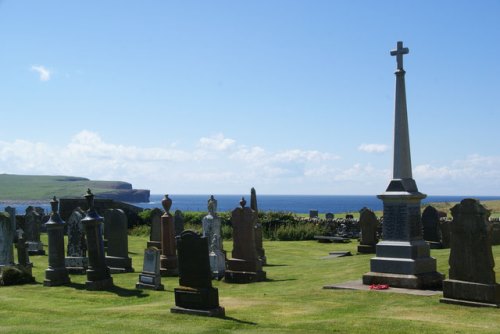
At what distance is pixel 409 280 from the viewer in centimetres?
1340

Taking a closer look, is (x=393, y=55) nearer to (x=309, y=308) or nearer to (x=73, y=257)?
(x=309, y=308)

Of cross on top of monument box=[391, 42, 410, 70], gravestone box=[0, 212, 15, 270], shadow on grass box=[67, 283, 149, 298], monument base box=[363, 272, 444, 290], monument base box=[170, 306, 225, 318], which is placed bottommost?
shadow on grass box=[67, 283, 149, 298]

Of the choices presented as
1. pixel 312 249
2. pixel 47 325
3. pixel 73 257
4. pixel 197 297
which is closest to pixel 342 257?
pixel 312 249

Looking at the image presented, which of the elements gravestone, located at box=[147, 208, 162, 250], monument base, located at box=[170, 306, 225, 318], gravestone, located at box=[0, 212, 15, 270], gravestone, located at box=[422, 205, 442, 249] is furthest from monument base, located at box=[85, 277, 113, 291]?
gravestone, located at box=[422, 205, 442, 249]

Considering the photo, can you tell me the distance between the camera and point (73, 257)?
1994 cm

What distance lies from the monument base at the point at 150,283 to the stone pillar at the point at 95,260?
774 millimetres

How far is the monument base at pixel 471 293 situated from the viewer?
437 inches

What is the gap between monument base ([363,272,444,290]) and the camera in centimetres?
1338

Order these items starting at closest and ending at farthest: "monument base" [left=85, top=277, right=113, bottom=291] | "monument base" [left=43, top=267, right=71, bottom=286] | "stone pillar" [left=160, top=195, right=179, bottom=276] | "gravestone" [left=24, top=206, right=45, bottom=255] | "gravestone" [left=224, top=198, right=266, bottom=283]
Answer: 1. "monument base" [left=85, top=277, right=113, bottom=291]
2. "monument base" [left=43, top=267, right=71, bottom=286]
3. "gravestone" [left=224, top=198, right=266, bottom=283]
4. "stone pillar" [left=160, top=195, right=179, bottom=276]
5. "gravestone" [left=24, top=206, right=45, bottom=255]

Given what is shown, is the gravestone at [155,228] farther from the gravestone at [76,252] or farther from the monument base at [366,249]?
the monument base at [366,249]

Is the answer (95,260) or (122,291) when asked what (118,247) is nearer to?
(95,260)

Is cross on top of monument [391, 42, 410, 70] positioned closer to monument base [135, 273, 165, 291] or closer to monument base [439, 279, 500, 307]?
monument base [439, 279, 500, 307]

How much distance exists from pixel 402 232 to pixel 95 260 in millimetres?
7670

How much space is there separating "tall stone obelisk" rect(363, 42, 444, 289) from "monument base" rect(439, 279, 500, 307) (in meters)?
1.75
